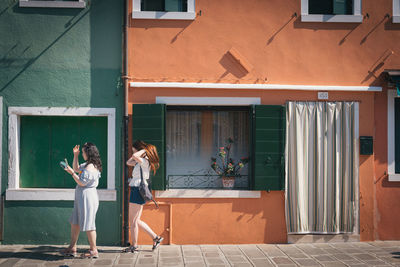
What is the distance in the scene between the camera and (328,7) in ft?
24.7

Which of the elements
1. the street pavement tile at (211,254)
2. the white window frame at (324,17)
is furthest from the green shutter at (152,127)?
the white window frame at (324,17)

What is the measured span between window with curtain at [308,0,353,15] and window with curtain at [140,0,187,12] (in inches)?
95.0

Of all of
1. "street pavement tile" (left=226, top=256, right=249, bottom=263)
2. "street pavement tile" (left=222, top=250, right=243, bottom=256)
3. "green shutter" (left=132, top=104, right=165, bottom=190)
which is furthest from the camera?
"green shutter" (left=132, top=104, right=165, bottom=190)

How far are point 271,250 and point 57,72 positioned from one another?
4895 mm

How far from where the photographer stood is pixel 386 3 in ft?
24.5

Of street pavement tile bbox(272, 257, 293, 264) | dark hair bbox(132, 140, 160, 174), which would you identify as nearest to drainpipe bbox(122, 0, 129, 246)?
dark hair bbox(132, 140, 160, 174)

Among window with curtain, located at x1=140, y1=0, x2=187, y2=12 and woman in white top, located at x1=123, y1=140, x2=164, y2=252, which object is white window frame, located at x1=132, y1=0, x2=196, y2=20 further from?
woman in white top, located at x1=123, y1=140, x2=164, y2=252

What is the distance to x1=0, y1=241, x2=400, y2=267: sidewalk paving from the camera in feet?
20.0

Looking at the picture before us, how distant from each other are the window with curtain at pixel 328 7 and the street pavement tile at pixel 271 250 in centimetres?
440

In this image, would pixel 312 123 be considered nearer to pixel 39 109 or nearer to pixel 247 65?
pixel 247 65

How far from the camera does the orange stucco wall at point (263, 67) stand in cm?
720

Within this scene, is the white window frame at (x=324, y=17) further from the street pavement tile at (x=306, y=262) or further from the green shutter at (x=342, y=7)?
the street pavement tile at (x=306, y=262)

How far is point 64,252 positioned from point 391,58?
265 inches

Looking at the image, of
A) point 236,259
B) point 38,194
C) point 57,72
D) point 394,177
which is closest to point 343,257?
point 236,259
